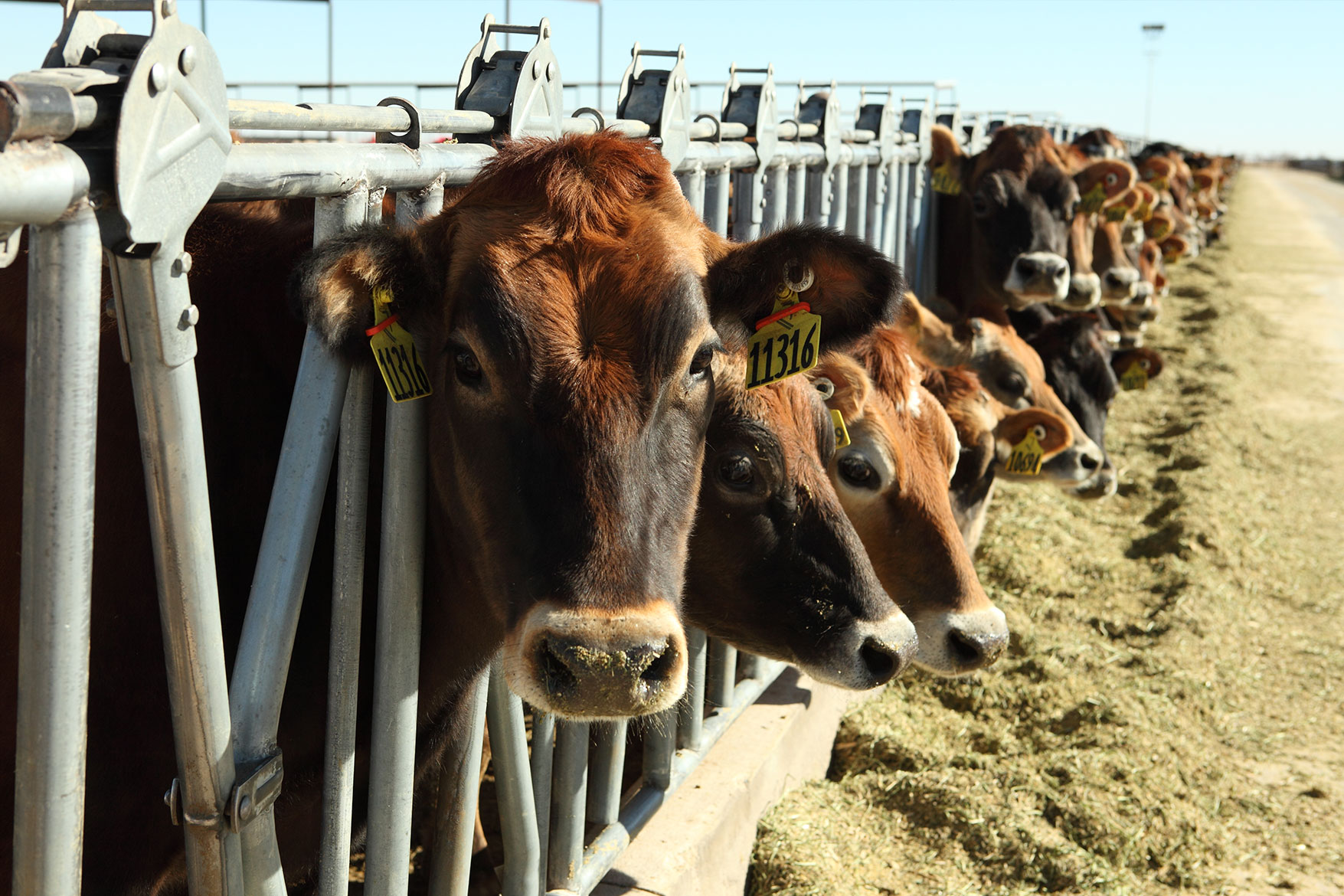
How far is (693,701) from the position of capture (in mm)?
3754

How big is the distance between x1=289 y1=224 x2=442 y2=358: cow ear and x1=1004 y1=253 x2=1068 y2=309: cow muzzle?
5441mm

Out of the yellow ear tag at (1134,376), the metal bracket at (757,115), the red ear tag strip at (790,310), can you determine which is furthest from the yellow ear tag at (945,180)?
the red ear tag strip at (790,310)

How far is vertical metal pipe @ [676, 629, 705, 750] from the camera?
361 cm

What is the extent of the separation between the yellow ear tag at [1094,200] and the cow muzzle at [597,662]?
23.7 feet

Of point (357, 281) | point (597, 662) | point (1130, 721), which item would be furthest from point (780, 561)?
point (1130, 721)

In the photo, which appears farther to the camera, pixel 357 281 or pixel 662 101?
pixel 662 101

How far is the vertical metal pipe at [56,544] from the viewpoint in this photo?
4.37 ft

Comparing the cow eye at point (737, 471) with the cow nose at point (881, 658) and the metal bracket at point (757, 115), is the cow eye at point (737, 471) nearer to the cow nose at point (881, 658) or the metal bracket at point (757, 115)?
the cow nose at point (881, 658)

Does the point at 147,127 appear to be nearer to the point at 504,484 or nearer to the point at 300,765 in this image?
the point at 504,484

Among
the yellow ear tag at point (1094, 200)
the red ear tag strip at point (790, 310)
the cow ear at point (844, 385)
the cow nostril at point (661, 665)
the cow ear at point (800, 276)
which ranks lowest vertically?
the cow nostril at point (661, 665)

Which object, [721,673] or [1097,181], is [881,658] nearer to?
[721,673]

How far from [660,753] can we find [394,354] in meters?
1.91

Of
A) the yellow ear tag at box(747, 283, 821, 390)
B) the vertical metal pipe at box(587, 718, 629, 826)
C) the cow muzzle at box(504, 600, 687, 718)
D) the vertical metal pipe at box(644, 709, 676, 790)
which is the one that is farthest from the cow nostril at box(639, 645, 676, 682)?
the vertical metal pipe at box(644, 709, 676, 790)

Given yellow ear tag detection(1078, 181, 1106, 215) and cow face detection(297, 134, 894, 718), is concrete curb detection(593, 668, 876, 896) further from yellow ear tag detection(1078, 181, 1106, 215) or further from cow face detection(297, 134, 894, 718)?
yellow ear tag detection(1078, 181, 1106, 215)
